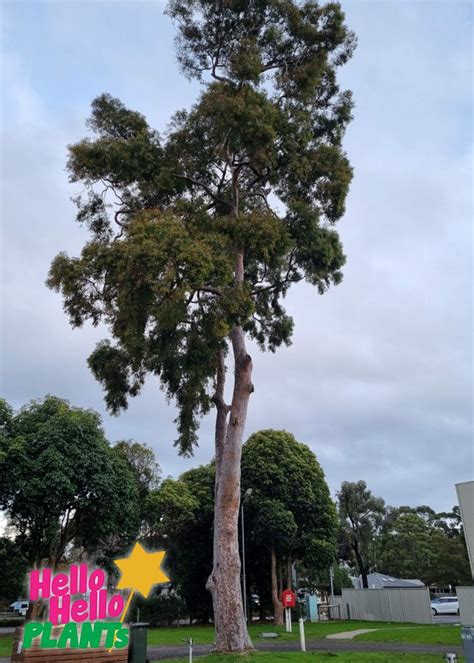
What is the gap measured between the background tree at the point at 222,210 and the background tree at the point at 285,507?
42.2 ft

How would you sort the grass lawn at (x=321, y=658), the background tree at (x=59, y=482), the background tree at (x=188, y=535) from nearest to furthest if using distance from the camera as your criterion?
1. the grass lawn at (x=321, y=658)
2. the background tree at (x=59, y=482)
3. the background tree at (x=188, y=535)

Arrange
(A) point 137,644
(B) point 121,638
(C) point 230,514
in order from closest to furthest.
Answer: (B) point 121,638, (A) point 137,644, (C) point 230,514

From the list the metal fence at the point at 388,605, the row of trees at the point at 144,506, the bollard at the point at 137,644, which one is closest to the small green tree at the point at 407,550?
the metal fence at the point at 388,605

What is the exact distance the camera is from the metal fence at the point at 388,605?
97.7 feet

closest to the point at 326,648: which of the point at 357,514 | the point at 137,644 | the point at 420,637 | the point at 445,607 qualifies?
the point at 420,637

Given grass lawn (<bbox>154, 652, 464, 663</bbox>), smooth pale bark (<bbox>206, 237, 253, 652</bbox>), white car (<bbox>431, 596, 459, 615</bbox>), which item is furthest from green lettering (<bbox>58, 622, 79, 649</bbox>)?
white car (<bbox>431, 596, 459, 615</bbox>)

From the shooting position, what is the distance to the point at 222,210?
19.0m

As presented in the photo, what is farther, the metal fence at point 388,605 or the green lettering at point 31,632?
the metal fence at point 388,605

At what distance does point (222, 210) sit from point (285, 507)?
18245mm

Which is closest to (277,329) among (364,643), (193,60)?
(193,60)

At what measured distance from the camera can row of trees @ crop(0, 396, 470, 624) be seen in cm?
2561

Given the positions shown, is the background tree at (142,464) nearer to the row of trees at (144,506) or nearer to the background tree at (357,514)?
the row of trees at (144,506)

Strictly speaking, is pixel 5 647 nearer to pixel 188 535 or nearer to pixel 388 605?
pixel 188 535

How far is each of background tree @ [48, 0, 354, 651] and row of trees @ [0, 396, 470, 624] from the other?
8.90 m
